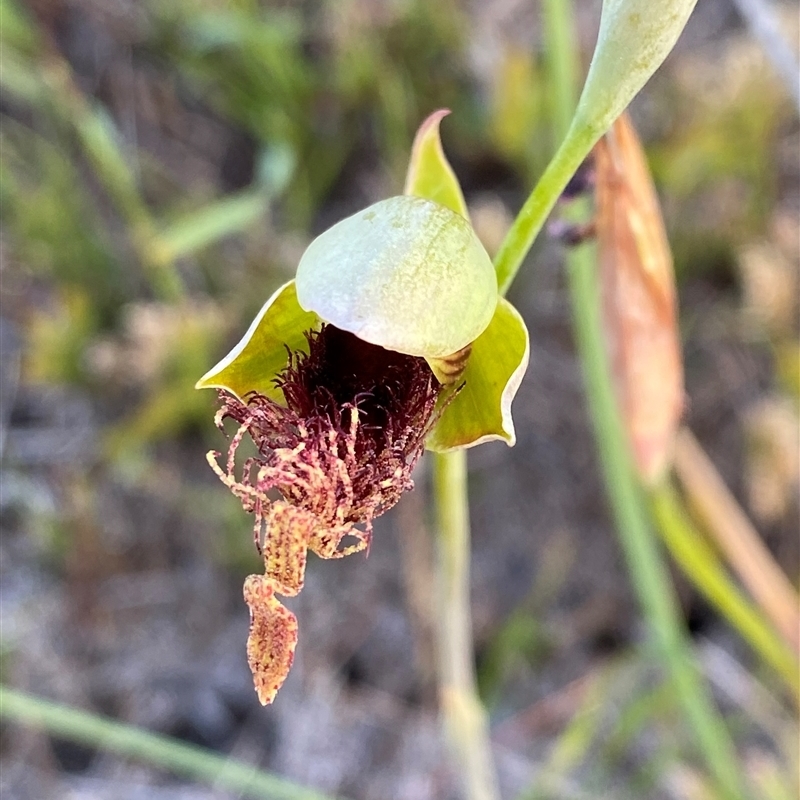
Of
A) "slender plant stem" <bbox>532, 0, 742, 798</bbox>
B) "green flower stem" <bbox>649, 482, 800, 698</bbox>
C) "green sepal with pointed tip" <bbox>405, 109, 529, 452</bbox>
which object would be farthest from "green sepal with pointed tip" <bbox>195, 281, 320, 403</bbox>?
"green flower stem" <bbox>649, 482, 800, 698</bbox>

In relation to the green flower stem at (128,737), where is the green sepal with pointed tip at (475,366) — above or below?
above

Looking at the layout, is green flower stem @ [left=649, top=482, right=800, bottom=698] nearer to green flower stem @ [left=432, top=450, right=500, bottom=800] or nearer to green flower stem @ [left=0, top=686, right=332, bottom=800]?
green flower stem @ [left=432, top=450, right=500, bottom=800]

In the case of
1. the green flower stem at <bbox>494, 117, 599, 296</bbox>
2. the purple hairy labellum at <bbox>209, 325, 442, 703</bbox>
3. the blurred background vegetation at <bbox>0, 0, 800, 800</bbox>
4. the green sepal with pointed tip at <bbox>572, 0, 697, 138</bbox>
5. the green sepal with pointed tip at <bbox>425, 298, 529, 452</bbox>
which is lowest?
the blurred background vegetation at <bbox>0, 0, 800, 800</bbox>

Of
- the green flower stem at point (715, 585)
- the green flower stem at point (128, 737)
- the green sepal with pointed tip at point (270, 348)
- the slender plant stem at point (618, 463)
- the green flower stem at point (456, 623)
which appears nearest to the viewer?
the green sepal with pointed tip at point (270, 348)

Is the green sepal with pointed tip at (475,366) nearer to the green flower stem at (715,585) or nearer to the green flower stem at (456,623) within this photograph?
the green flower stem at (456,623)

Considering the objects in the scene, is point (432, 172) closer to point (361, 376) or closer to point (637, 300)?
point (361, 376)

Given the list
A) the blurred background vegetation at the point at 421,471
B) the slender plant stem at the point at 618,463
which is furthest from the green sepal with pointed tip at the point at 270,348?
the blurred background vegetation at the point at 421,471
